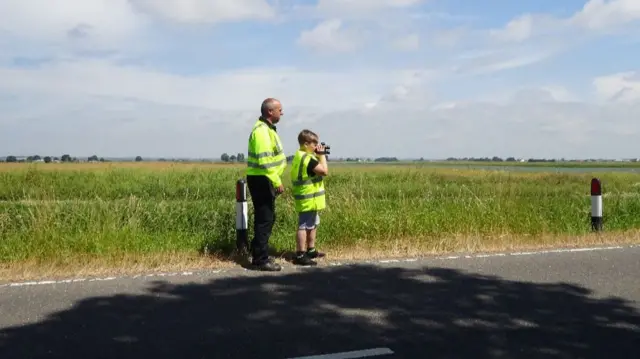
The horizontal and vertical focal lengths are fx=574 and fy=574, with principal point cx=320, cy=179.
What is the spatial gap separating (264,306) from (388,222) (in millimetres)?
4267

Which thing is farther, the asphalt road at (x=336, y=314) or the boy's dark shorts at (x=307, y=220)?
the boy's dark shorts at (x=307, y=220)

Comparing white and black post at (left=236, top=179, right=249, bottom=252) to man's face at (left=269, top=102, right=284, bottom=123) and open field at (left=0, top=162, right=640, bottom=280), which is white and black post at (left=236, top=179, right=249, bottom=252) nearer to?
open field at (left=0, top=162, right=640, bottom=280)

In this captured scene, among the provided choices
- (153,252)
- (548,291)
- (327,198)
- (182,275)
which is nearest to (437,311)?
(548,291)

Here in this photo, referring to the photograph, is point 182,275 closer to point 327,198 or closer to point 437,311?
point 437,311

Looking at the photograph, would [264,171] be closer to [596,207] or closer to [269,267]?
[269,267]

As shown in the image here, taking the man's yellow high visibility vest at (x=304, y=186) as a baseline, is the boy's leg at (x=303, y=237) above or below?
below

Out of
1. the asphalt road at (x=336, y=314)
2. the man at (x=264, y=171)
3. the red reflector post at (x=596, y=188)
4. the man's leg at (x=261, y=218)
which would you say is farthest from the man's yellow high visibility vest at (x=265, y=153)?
the red reflector post at (x=596, y=188)

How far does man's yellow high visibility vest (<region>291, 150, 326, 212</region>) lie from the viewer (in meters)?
6.91

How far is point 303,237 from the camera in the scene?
6.99m

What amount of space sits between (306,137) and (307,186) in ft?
1.96

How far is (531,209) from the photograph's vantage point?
10.7 meters

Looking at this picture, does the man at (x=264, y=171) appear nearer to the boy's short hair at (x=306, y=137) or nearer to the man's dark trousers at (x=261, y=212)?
the man's dark trousers at (x=261, y=212)

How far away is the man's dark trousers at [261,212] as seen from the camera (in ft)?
21.6

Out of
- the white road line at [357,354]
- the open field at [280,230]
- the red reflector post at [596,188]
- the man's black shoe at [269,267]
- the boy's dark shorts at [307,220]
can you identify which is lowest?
the white road line at [357,354]
